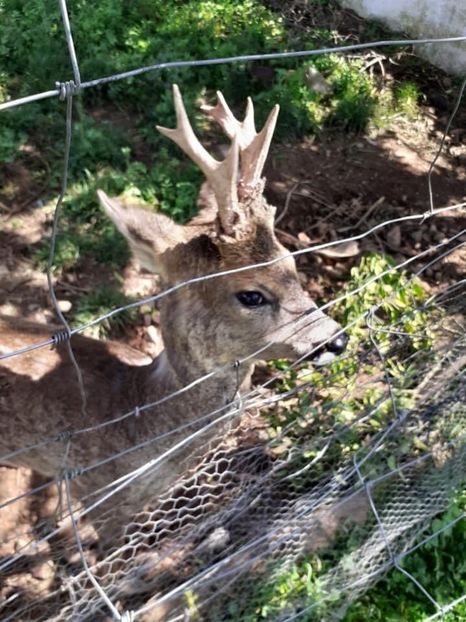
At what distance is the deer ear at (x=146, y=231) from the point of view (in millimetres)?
3034

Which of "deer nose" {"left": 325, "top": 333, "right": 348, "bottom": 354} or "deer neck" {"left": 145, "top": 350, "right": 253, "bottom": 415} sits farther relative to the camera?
"deer neck" {"left": 145, "top": 350, "right": 253, "bottom": 415}

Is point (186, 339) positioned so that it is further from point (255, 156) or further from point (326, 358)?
point (255, 156)

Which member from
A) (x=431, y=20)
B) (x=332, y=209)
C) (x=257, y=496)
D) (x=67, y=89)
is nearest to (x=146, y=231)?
(x=257, y=496)

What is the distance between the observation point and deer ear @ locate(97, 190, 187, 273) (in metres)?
3.03

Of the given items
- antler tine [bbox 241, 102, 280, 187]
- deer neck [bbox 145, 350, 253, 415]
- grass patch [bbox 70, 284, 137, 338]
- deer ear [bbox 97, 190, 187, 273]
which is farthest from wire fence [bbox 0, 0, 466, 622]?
grass patch [bbox 70, 284, 137, 338]

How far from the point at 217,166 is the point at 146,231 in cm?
47

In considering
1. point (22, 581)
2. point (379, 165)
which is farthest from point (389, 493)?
point (379, 165)

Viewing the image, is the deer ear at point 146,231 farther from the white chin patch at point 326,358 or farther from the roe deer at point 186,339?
the white chin patch at point 326,358

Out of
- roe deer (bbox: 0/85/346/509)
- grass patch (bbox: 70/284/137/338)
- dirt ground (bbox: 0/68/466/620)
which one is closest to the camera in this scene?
roe deer (bbox: 0/85/346/509)

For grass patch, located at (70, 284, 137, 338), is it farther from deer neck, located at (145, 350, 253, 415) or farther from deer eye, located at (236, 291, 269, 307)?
deer eye, located at (236, 291, 269, 307)

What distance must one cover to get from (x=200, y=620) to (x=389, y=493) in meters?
1.02

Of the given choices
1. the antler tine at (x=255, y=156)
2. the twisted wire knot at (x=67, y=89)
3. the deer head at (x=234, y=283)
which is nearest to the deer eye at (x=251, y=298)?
the deer head at (x=234, y=283)

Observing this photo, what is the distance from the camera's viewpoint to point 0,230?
493 cm

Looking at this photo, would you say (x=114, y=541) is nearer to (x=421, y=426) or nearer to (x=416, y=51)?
(x=421, y=426)
